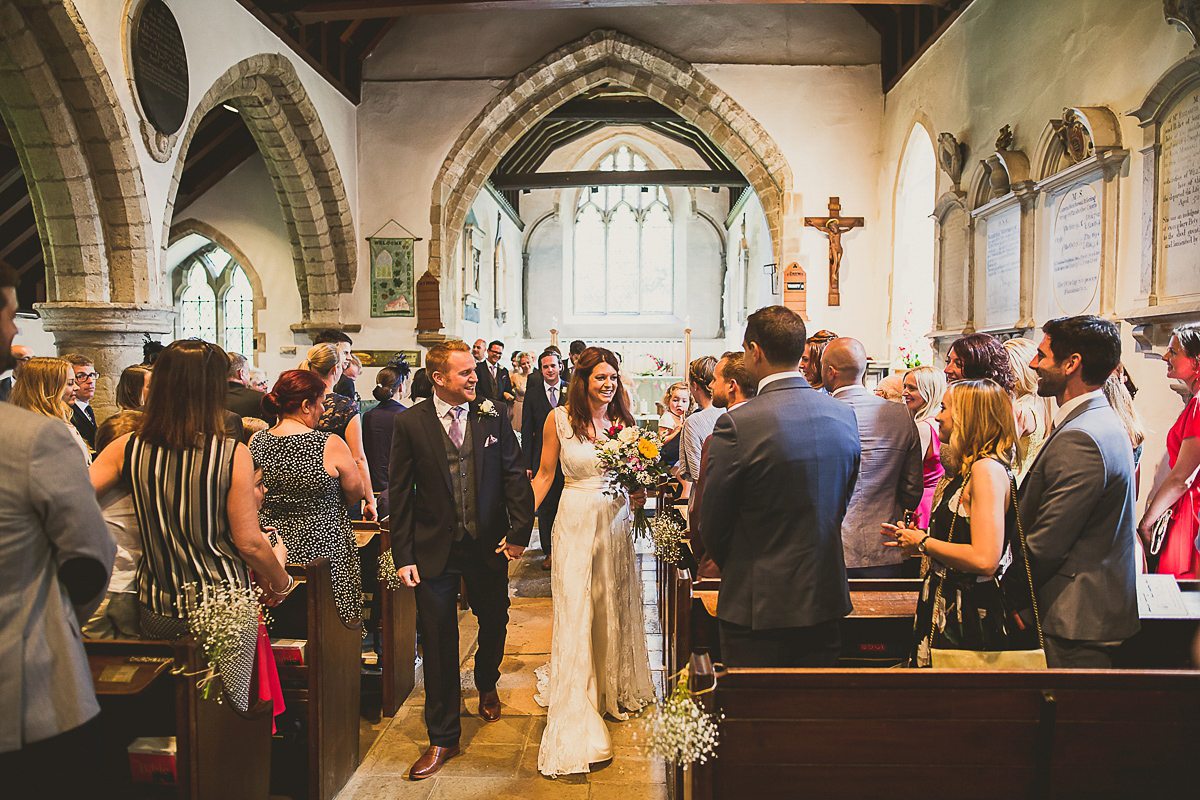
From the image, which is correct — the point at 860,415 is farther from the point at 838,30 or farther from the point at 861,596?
the point at 838,30

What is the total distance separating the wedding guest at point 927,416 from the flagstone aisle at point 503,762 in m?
1.39

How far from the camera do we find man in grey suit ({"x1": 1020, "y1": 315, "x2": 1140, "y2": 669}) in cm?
190

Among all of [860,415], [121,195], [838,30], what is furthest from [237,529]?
[838,30]

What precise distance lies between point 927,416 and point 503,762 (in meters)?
2.19

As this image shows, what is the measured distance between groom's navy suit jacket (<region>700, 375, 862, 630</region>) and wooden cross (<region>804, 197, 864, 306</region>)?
7.63 metres

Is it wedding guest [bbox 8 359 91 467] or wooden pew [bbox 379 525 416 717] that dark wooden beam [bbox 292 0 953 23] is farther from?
wooden pew [bbox 379 525 416 717]

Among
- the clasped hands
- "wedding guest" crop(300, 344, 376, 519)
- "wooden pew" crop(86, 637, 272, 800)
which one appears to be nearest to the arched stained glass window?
"wedding guest" crop(300, 344, 376, 519)

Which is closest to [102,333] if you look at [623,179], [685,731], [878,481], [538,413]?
[538,413]

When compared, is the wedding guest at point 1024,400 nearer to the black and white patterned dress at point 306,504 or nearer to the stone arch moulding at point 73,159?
the black and white patterned dress at point 306,504

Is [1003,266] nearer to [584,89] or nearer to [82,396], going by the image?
[584,89]

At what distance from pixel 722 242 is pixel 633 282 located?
222cm

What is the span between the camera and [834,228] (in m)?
9.16

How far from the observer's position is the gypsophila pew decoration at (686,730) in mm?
1598

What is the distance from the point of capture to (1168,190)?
412 cm
